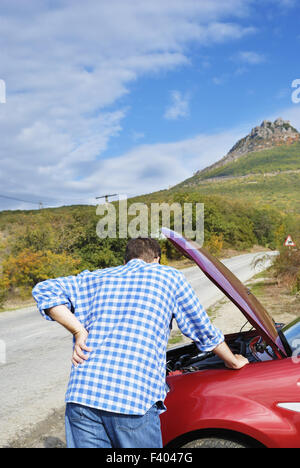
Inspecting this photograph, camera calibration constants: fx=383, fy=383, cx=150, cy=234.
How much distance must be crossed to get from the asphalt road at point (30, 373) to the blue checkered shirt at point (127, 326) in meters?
2.60

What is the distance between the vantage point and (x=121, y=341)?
1807 mm

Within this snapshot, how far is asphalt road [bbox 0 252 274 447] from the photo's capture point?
14.3ft

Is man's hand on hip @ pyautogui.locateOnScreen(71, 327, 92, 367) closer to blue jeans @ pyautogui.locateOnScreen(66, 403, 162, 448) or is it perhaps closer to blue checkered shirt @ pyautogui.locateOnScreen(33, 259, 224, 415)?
blue checkered shirt @ pyautogui.locateOnScreen(33, 259, 224, 415)

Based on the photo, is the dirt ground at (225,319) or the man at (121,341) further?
the dirt ground at (225,319)

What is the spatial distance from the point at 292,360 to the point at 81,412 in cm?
126

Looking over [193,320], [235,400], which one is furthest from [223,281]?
[235,400]

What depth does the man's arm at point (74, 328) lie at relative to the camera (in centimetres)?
185

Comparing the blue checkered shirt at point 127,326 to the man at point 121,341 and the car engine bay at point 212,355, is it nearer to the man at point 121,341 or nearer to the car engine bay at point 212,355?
the man at point 121,341

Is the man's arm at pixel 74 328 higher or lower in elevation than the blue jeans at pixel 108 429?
higher

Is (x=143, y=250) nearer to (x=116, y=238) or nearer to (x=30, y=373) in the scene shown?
(x=30, y=373)

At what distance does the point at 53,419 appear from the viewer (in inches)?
167

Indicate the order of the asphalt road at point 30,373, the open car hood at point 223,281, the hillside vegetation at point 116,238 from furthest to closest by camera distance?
the hillside vegetation at point 116,238, the asphalt road at point 30,373, the open car hood at point 223,281

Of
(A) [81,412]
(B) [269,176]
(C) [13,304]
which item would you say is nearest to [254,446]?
(A) [81,412]

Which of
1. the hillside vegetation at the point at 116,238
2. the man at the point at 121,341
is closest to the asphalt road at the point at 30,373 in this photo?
the man at the point at 121,341
